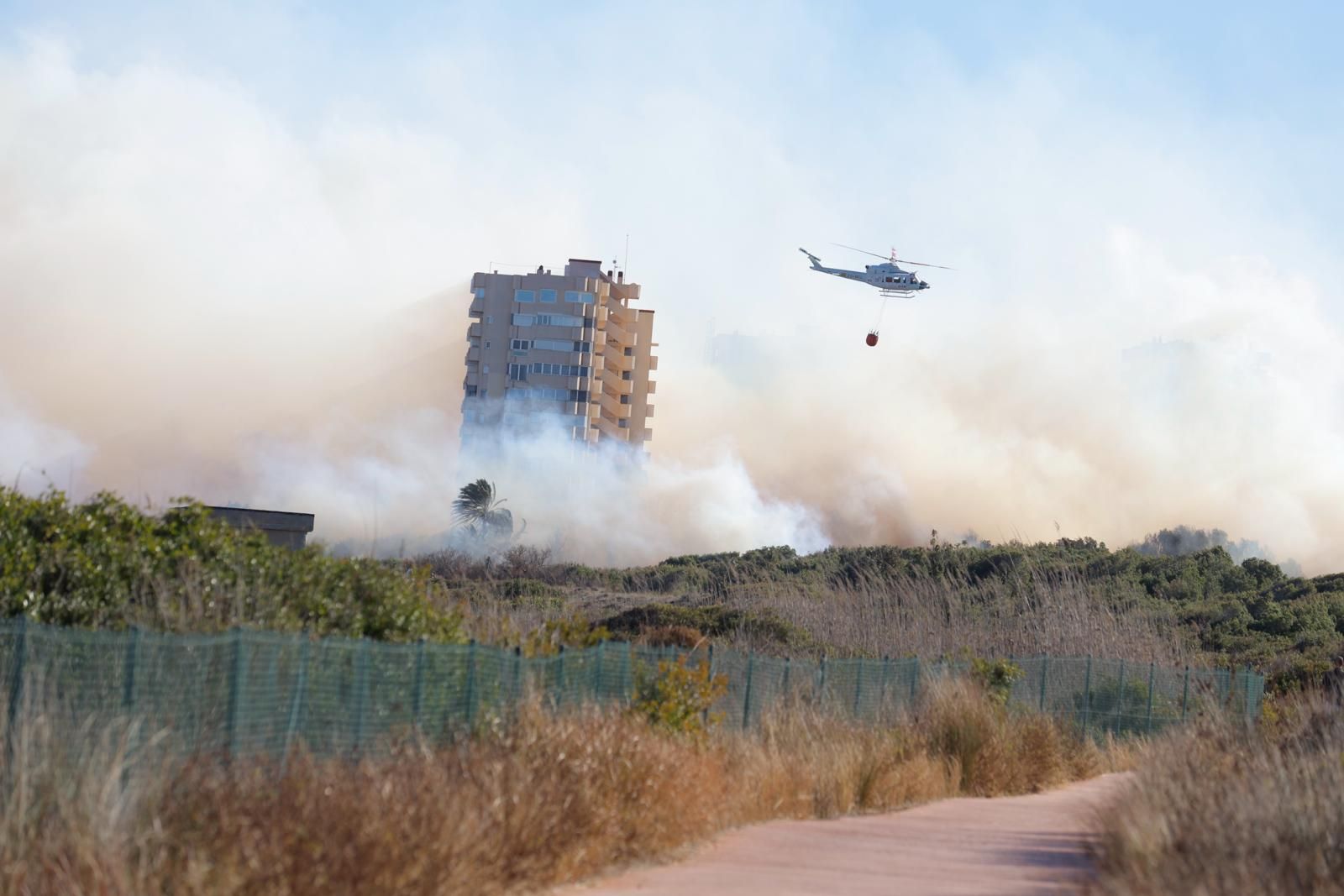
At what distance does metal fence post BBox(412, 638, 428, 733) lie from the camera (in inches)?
576

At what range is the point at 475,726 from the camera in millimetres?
15211

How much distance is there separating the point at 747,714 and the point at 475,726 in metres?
7.28

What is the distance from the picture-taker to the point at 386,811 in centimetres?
1134

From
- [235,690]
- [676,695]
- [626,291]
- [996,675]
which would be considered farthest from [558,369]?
[235,690]

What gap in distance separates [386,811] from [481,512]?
10764cm

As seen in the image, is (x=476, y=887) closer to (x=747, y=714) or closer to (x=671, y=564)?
(x=747, y=714)

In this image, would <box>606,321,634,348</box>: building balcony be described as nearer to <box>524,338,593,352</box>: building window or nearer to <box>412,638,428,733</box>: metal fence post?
<box>524,338,593,352</box>: building window

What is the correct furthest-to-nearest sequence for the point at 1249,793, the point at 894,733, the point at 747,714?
the point at 894,733 < the point at 747,714 < the point at 1249,793

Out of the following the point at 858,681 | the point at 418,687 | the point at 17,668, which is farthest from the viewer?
the point at 858,681

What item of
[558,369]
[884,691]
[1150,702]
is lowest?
[884,691]

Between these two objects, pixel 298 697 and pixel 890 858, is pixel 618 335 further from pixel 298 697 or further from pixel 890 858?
pixel 298 697

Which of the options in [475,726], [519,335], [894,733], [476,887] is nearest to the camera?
[476,887]

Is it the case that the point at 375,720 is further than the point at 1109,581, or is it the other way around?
the point at 1109,581

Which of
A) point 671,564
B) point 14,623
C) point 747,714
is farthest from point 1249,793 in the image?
point 671,564
